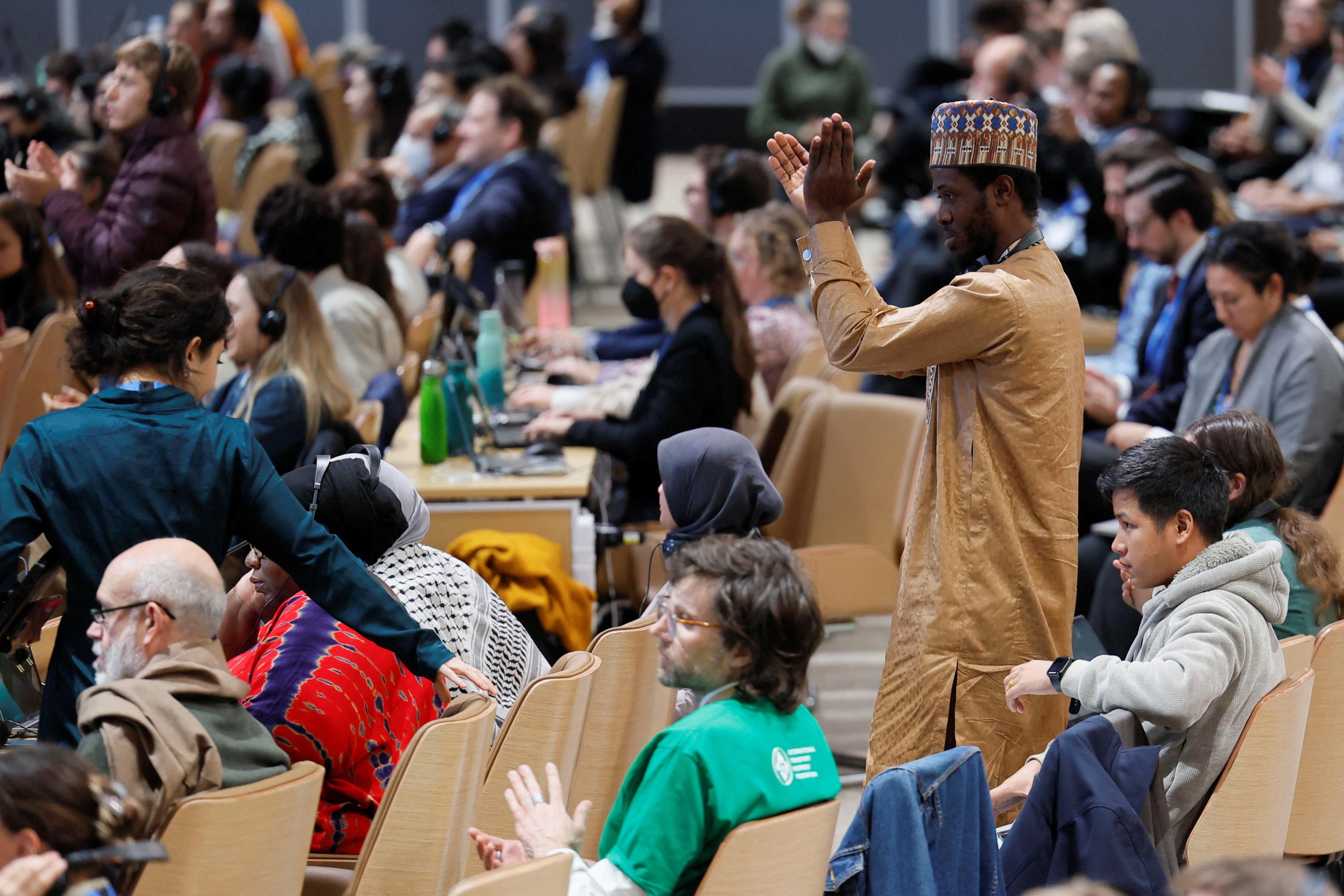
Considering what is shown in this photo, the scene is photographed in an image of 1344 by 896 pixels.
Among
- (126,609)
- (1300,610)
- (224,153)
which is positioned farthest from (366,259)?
(1300,610)

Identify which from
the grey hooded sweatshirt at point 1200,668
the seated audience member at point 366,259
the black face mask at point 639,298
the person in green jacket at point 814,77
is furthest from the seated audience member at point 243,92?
the grey hooded sweatshirt at point 1200,668

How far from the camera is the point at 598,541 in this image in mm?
4059

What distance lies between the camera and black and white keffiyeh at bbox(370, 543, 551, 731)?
261 cm

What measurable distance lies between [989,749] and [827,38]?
709 centimetres

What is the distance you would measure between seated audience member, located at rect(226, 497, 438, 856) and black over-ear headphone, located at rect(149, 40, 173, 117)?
242 centimetres

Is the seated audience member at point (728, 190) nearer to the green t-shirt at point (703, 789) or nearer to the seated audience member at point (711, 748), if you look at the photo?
the seated audience member at point (711, 748)

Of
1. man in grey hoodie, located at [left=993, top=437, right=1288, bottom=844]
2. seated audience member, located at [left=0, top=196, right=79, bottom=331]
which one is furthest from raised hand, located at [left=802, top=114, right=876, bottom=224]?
seated audience member, located at [left=0, top=196, right=79, bottom=331]

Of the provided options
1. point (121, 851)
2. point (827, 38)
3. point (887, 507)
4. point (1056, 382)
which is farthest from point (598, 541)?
point (827, 38)

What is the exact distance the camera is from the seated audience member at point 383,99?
25.8ft

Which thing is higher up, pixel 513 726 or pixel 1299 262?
pixel 1299 262

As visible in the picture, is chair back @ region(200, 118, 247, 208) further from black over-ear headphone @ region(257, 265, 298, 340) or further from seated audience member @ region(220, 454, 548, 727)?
seated audience member @ region(220, 454, 548, 727)

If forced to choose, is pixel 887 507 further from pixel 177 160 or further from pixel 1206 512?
pixel 177 160

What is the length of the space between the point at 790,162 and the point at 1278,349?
1.79 metres

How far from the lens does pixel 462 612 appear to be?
265 centimetres
